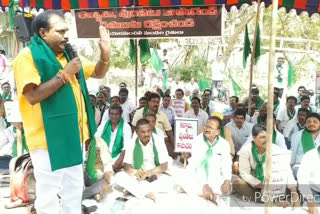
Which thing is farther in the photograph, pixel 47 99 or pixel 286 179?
pixel 286 179

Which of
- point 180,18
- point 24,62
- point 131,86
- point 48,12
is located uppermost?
point 180,18

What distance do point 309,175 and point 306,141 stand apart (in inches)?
30.2

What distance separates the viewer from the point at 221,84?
1103cm

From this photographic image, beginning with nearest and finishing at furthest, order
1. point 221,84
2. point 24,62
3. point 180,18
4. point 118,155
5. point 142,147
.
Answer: point 24,62 → point 142,147 → point 118,155 → point 180,18 → point 221,84

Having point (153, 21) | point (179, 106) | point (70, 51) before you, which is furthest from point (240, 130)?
point (70, 51)

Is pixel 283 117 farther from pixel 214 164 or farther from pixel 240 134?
pixel 214 164

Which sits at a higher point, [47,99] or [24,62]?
[24,62]

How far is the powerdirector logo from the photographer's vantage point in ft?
9.85

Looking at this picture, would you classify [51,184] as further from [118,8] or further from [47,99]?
[118,8]

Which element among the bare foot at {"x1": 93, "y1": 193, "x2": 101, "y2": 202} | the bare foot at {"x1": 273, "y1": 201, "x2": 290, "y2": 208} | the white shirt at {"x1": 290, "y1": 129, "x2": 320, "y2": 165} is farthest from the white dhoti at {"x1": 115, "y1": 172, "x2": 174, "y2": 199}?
the white shirt at {"x1": 290, "y1": 129, "x2": 320, "y2": 165}

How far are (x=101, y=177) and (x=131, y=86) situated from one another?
12219 mm

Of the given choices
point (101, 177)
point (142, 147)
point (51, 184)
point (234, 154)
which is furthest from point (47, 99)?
point (234, 154)

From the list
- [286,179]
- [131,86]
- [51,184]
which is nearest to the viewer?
[51,184]

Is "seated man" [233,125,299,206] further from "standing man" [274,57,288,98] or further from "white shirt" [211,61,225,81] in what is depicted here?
"white shirt" [211,61,225,81]
